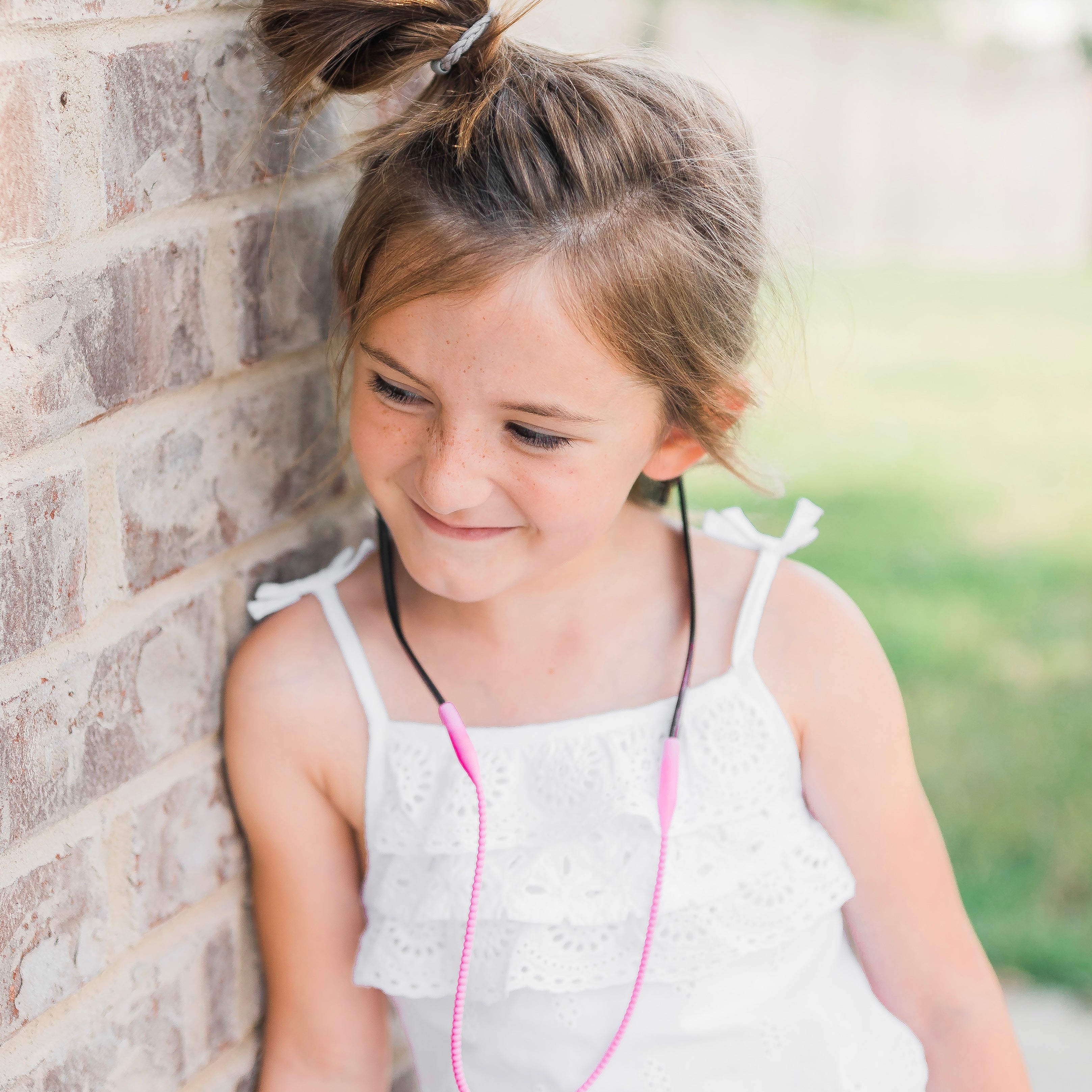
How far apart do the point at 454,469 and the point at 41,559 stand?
36 centimetres

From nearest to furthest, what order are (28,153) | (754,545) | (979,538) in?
(28,153)
(754,545)
(979,538)

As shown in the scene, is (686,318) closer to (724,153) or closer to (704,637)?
(724,153)

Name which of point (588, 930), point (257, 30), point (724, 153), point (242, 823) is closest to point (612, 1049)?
point (588, 930)

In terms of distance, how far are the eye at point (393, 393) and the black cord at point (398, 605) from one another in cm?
16

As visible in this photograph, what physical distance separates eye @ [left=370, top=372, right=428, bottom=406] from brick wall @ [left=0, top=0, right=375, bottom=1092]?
11cm

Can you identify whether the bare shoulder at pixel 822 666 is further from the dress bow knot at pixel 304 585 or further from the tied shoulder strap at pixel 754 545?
the dress bow knot at pixel 304 585

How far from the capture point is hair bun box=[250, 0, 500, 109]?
1091mm

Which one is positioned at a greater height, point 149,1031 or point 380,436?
point 380,436

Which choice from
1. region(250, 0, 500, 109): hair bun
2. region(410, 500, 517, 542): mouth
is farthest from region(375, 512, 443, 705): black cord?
region(250, 0, 500, 109): hair bun

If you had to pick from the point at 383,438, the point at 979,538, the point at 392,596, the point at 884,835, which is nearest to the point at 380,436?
the point at 383,438

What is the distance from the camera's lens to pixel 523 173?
3.72ft

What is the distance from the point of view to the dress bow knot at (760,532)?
145cm

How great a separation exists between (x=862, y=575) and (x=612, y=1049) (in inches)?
108

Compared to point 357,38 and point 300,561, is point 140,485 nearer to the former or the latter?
point 300,561
